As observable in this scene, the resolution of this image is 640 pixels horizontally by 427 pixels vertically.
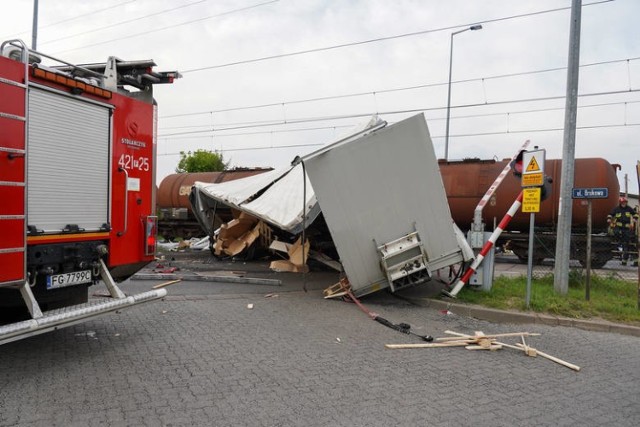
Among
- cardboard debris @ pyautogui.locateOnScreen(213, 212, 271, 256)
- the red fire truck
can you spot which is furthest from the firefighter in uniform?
the red fire truck

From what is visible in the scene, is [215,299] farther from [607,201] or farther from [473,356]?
[607,201]

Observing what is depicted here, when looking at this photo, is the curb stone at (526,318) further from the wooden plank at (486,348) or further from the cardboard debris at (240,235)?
the cardboard debris at (240,235)

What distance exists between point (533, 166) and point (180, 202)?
676 inches

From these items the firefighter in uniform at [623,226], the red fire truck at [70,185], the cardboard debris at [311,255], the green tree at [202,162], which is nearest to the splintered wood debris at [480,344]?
the red fire truck at [70,185]

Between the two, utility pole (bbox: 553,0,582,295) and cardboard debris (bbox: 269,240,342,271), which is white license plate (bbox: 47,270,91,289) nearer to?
cardboard debris (bbox: 269,240,342,271)

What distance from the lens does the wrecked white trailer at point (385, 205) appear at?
24.8ft

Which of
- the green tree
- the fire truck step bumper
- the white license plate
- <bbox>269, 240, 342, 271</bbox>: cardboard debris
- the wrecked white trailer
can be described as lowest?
<bbox>269, 240, 342, 271</bbox>: cardboard debris

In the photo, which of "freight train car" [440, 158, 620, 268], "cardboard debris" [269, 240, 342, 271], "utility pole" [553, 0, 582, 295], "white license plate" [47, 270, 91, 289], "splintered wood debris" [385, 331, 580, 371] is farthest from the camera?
"freight train car" [440, 158, 620, 268]

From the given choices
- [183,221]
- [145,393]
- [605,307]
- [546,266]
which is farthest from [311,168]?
[183,221]

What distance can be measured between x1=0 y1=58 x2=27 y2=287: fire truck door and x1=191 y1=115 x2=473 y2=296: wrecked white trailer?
4053mm

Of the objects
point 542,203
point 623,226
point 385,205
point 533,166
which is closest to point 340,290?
point 385,205

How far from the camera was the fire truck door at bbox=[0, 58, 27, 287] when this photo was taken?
13.2 feet

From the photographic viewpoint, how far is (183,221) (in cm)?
2175

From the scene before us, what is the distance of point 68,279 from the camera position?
4867 millimetres
